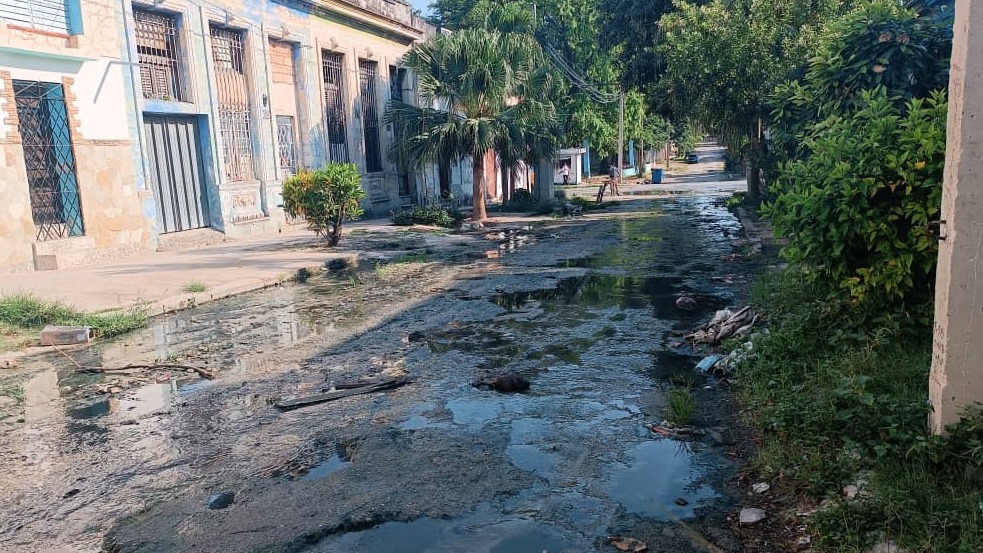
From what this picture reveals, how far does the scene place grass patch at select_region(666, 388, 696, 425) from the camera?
5.12 metres

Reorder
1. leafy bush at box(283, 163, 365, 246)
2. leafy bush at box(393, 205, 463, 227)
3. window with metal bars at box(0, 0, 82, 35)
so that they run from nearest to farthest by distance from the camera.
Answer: window with metal bars at box(0, 0, 82, 35)
leafy bush at box(283, 163, 365, 246)
leafy bush at box(393, 205, 463, 227)

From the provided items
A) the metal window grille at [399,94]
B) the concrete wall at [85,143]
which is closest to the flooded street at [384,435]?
the concrete wall at [85,143]

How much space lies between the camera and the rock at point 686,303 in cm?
882

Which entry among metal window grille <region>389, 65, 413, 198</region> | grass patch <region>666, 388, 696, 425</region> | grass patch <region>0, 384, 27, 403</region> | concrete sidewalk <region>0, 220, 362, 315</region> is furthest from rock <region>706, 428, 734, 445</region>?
metal window grille <region>389, 65, 413, 198</region>

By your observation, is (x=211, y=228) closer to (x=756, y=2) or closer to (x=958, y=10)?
(x=756, y=2)

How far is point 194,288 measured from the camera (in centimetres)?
1065

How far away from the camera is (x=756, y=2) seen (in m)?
15.8

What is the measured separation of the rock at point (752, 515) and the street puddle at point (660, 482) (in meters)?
0.26

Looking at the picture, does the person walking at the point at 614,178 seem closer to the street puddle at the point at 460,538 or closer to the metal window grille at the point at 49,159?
the metal window grille at the point at 49,159

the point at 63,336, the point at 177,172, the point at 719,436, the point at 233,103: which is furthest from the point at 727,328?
the point at 233,103

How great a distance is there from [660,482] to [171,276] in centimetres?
1002

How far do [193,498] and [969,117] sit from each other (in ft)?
15.0

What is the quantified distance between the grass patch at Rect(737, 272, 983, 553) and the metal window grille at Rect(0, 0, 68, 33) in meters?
13.1

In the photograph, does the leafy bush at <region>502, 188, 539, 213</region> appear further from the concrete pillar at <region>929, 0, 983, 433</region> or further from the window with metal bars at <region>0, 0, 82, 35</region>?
the concrete pillar at <region>929, 0, 983, 433</region>
